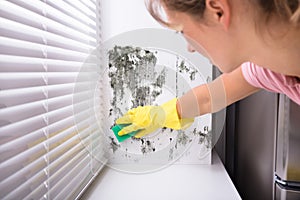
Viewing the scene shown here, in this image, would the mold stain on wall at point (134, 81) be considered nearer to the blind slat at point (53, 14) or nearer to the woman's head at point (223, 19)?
the blind slat at point (53, 14)

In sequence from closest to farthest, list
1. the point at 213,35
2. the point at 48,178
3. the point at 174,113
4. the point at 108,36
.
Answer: the point at 213,35
the point at 48,178
the point at 174,113
the point at 108,36

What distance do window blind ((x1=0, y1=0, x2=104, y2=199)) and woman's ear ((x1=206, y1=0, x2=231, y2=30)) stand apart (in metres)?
0.34

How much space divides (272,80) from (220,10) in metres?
0.33

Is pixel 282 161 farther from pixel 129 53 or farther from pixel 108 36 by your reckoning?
pixel 108 36

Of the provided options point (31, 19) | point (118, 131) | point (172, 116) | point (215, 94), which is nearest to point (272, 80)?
point (215, 94)

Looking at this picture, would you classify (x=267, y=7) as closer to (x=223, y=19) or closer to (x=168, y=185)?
(x=223, y=19)

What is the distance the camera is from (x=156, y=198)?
87cm

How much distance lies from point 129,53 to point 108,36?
1.06 feet

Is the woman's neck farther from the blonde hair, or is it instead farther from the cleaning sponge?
the cleaning sponge

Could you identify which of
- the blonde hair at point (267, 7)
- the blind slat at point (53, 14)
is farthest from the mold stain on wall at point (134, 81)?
the blonde hair at point (267, 7)

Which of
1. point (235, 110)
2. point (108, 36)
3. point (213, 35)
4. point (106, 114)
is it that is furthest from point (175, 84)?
point (235, 110)

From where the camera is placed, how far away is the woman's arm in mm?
826

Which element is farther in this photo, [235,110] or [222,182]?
[235,110]

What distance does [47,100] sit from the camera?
68 cm
